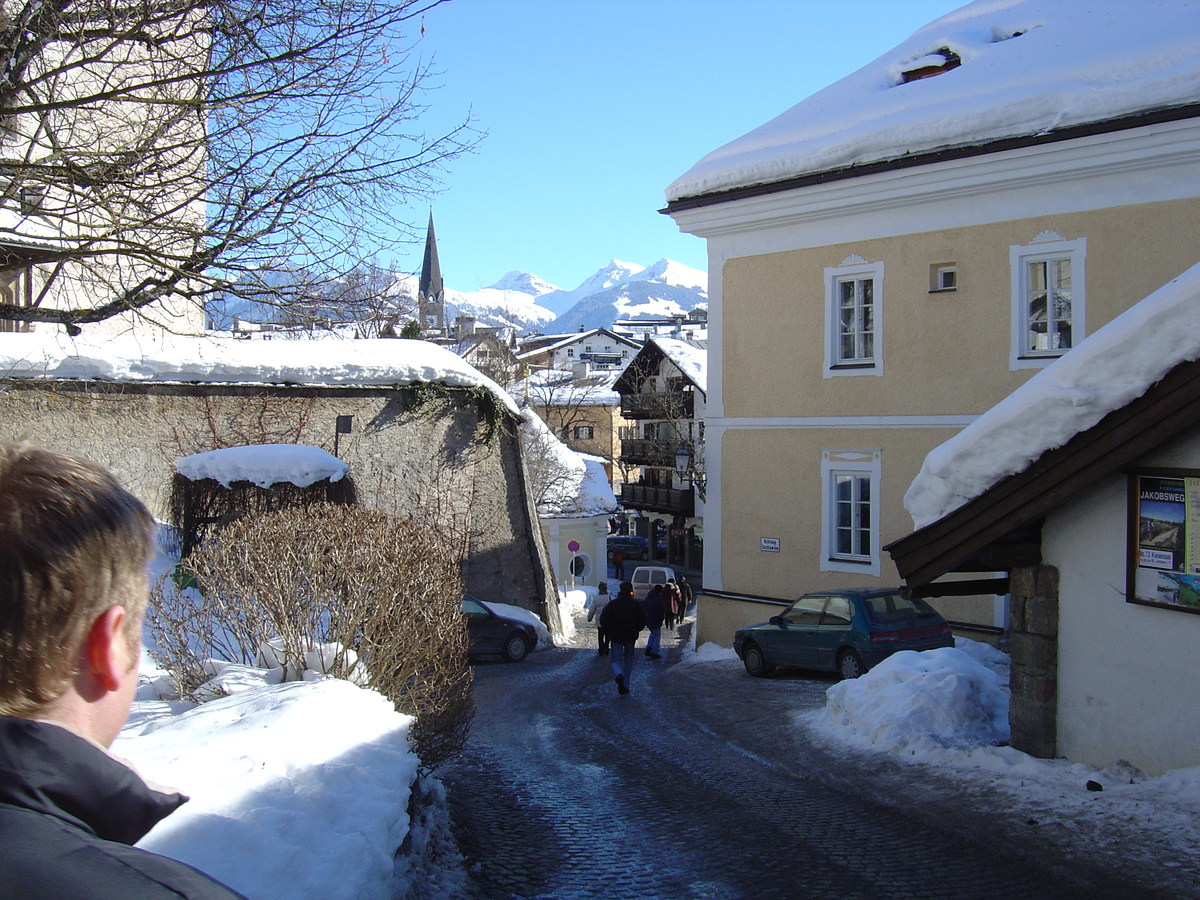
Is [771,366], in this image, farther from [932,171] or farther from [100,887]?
[100,887]

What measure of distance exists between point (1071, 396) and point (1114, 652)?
1.85 meters

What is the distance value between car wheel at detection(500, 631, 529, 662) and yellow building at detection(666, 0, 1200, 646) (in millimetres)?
3256

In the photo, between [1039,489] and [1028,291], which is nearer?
[1039,489]

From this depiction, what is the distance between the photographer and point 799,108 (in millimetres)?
17281

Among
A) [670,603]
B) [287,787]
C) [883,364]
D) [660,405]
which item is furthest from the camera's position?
[660,405]

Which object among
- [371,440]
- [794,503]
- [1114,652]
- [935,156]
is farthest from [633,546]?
[1114,652]

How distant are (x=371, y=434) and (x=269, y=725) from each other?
46.1 feet

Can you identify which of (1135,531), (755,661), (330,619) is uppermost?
(1135,531)

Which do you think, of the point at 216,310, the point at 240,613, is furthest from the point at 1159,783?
the point at 216,310

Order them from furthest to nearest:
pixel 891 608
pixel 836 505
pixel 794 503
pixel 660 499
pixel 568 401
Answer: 1. pixel 568 401
2. pixel 660 499
3. pixel 794 503
4. pixel 836 505
5. pixel 891 608

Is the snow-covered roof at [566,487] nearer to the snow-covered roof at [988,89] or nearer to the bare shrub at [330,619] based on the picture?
the snow-covered roof at [988,89]

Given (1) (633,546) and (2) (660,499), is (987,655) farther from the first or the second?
(1) (633,546)

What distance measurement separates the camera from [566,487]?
38.9m

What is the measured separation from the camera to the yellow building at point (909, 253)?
13.1m
